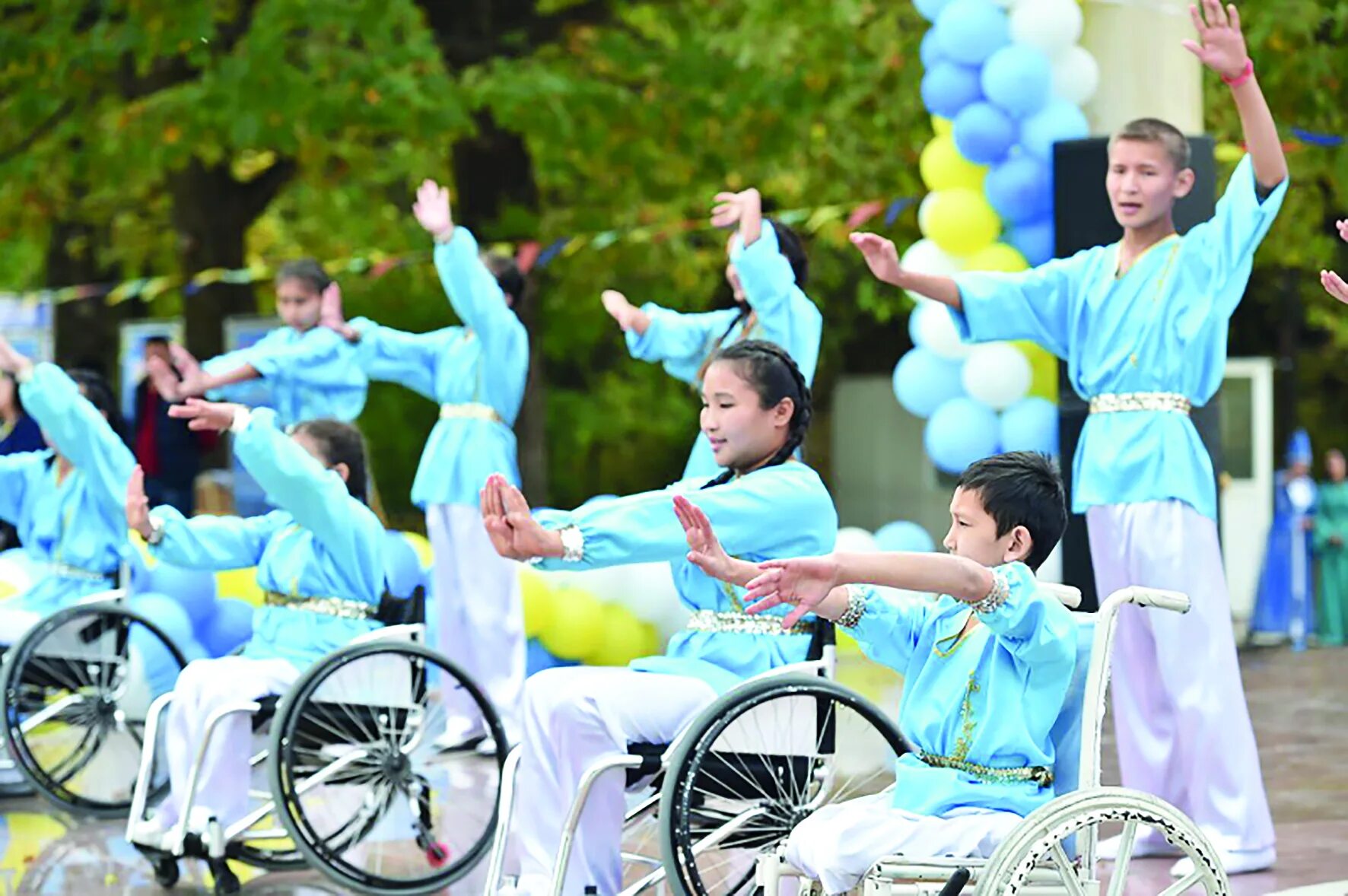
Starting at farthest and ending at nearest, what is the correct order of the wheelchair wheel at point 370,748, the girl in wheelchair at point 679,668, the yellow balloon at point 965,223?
the yellow balloon at point 965,223, the wheelchair wheel at point 370,748, the girl in wheelchair at point 679,668

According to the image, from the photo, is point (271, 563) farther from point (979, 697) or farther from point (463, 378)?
point (979, 697)

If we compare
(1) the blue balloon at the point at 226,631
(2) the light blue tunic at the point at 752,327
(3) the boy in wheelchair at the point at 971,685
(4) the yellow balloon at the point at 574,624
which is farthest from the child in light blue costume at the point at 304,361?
(3) the boy in wheelchair at the point at 971,685

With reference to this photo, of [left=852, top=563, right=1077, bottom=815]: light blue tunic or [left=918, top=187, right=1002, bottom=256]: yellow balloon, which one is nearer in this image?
[left=852, top=563, right=1077, bottom=815]: light blue tunic

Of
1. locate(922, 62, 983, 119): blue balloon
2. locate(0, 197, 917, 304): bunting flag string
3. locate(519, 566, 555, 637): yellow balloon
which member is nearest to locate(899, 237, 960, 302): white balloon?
locate(922, 62, 983, 119): blue balloon

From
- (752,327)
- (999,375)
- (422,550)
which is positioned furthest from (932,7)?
(422,550)

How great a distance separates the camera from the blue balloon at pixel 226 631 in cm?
762

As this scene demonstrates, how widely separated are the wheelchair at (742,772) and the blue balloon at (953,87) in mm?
4336

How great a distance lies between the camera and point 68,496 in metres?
7.05

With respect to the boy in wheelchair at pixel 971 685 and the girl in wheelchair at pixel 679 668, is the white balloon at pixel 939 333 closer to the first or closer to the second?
the girl in wheelchair at pixel 679 668

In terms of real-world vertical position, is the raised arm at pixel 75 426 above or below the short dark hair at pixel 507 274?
below

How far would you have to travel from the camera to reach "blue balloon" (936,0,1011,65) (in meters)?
8.39

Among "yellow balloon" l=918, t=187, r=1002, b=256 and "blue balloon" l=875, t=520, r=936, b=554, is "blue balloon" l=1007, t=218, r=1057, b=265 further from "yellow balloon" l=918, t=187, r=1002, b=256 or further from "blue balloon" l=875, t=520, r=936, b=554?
"blue balloon" l=875, t=520, r=936, b=554

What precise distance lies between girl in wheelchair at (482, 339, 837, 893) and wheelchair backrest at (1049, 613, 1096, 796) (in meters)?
0.69

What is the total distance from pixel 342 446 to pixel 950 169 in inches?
144
